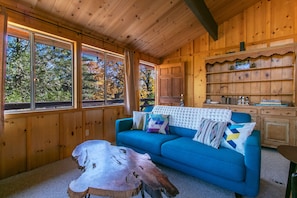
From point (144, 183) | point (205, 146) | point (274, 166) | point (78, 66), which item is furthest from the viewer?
point (78, 66)

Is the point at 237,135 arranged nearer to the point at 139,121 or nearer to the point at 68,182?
the point at 139,121

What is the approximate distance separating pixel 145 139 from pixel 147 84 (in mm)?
3047

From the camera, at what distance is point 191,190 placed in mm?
1882

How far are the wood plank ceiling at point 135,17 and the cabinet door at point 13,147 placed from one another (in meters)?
1.64

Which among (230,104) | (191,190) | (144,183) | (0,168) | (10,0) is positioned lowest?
(191,190)

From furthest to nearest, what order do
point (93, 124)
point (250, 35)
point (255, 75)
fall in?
point (250, 35), point (255, 75), point (93, 124)

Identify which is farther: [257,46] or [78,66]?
[257,46]

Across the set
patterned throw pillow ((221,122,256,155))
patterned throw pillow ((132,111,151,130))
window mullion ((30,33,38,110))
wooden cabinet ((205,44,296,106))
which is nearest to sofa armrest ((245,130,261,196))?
patterned throw pillow ((221,122,256,155))

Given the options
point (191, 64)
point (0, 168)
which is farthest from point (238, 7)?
point (0, 168)

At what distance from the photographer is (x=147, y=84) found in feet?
17.4

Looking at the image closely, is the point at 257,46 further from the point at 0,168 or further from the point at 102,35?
the point at 0,168

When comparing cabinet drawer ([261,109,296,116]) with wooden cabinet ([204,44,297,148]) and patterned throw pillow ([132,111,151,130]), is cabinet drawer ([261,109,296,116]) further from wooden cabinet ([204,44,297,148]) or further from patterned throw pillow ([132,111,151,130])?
patterned throw pillow ([132,111,151,130])

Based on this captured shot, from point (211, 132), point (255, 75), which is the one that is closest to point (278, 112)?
point (255, 75)

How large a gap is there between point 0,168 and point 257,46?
540 cm
